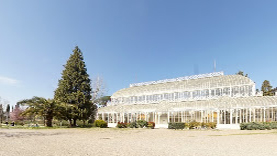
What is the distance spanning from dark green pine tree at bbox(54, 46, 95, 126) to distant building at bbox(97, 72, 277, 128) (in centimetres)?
831

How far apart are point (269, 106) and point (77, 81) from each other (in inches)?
1251

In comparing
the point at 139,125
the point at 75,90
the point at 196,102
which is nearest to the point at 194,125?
the point at 196,102

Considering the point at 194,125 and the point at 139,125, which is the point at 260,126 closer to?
the point at 194,125

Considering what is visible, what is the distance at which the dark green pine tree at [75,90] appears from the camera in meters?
38.0

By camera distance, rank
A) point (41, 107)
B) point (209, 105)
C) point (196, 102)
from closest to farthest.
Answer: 1. point (41, 107)
2. point (209, 105)
3. point (196, 102)

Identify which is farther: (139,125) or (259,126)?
(139,125)

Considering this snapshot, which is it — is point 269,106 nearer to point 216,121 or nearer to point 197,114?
point 216,121

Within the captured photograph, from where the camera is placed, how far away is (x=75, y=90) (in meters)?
40.5

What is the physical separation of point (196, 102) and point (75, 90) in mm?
22377

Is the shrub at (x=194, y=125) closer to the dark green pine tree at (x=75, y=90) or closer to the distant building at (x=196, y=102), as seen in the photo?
the distant building at (x=196, y=102)

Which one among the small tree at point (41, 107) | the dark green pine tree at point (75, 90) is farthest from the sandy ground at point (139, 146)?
the dark green pine tree at point (75, 90)

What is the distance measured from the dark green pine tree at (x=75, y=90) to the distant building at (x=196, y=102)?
8.31m

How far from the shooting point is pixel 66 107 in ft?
117

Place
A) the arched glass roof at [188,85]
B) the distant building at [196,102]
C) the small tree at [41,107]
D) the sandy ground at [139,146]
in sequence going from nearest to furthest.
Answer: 1. the sandy ground at [139,146]
2. the distant building at [196,102]
3. the small tree at [41,107]
4. the arched glass roof at [188,85]
